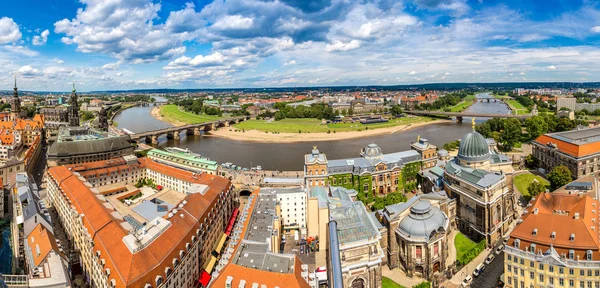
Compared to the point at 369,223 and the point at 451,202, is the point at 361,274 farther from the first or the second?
the point at 451,202

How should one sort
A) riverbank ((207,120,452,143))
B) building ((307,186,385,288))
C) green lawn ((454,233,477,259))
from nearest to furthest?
1. building ((307,186,385,288))
2. green lawn ((454,233,477,259))
3. riverbank ((207,120,452,143))

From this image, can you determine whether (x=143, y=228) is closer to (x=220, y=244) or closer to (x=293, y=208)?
(x=220, y=244)

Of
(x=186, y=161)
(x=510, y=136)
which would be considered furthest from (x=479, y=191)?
(x=510, y=136)

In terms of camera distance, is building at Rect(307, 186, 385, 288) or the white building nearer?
building at Rect(307, 186, 385, 288)

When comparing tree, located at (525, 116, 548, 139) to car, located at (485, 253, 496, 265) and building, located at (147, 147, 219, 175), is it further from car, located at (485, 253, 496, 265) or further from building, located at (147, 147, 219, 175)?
building, located at (147, 147, 219, 175)

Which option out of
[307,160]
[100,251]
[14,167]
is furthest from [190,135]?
[100,251]

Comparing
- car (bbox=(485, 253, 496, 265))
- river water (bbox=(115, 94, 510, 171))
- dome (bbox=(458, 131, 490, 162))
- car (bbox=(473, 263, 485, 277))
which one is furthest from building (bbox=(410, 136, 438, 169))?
car (bbox=(473, 263, 485, 277))
